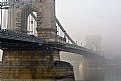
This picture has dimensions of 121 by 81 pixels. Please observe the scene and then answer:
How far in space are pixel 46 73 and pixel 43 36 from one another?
4.47 meters

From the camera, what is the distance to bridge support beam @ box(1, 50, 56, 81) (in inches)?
1134

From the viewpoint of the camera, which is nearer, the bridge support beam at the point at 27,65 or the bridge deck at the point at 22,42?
the bridge deck at the point at 22,42

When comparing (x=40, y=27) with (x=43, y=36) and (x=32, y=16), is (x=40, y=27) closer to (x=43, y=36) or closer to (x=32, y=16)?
(x=43, y=36)

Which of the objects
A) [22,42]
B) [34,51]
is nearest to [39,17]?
[34,51]

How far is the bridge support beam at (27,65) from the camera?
28797 millimetres

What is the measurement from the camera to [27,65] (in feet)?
96.1

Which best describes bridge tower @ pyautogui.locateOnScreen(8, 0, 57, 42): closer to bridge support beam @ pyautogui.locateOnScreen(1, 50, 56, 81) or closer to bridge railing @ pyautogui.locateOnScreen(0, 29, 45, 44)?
bridge railing @ pyautogui.locateOnScreen(0, 29, 45, 44)

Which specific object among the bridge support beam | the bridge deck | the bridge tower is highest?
the bridge tower

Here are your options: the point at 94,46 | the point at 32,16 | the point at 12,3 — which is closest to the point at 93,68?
the point at 94,46

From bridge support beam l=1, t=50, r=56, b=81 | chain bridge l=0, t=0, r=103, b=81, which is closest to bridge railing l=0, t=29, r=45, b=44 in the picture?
chain bridge l=0, t=0, r=103, b=81

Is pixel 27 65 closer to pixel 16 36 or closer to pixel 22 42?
pixel 22 42

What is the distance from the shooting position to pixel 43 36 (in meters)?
31.6

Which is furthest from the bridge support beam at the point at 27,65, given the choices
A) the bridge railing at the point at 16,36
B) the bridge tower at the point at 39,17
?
the bridge tower at the point at 39,17

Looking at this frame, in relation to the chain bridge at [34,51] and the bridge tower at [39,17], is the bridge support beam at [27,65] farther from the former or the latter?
the bridge tower at [39,17]
